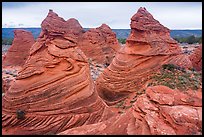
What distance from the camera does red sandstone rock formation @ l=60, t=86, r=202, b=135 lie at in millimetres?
8328

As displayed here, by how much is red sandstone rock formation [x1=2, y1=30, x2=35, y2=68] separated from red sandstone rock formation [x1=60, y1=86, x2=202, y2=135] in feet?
78.6

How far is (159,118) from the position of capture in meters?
8.90

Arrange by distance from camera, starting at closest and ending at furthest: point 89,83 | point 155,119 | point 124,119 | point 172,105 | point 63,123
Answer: point 155,119 < point 172,105 < point 124,119 < point 63,123 < point 89,83

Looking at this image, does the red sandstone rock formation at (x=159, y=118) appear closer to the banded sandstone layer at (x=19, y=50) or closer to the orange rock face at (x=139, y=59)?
the orange rock face at (x=139, y=59)

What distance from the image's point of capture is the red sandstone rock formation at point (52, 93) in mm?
13773

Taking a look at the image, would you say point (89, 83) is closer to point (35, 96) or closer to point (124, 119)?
point (35, 96)

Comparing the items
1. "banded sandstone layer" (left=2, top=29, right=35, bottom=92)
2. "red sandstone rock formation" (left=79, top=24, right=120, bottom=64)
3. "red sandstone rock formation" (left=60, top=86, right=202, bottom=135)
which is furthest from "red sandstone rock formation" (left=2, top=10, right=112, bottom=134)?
"red sandstone rock formation" (left=79, top=24, right=120, bottom=64)

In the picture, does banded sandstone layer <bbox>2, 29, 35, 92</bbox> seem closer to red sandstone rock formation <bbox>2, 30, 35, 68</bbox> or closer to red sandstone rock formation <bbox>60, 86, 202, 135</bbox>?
red sandstone rock formation <bbox>2, 30, 35, 68</bbox>

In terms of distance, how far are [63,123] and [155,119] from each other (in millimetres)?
5996

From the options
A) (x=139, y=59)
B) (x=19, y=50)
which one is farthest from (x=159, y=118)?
(x=19, y=50)

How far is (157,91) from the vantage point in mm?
10234

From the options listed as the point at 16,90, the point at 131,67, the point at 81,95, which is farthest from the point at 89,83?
the point at 131,67

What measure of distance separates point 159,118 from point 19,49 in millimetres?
25900

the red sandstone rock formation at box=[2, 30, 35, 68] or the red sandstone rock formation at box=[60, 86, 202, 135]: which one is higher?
the red sandstone rock formation at box=[60, 86, 202, 135]
